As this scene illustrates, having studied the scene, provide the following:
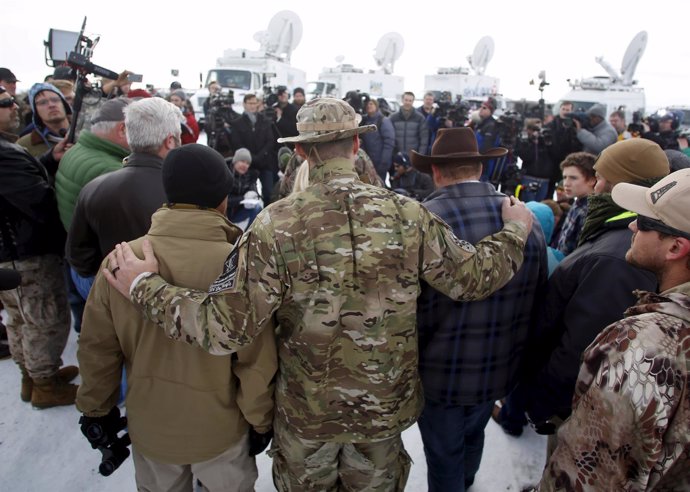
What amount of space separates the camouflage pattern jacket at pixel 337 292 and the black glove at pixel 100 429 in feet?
1.93

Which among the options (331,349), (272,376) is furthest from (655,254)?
(272,376)

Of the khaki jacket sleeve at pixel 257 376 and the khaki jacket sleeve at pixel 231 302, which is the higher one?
the khaki jacket sleeve at pixel 231 302

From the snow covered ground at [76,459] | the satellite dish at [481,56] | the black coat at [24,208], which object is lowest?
the snow covered ground at [76,459]

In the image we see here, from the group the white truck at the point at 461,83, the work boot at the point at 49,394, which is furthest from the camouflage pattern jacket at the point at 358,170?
the white truck at the point at 461,83

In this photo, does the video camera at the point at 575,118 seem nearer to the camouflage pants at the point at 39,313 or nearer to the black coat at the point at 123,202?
the black coat at the point at 123,202

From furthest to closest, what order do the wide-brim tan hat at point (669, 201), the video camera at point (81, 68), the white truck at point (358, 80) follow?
1. the white truck at point (358, 80)
2. the video camera at point (81, 68)
3. the wide-brim tan hat at point (669, 201)

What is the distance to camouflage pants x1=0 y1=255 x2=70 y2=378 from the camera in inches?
104

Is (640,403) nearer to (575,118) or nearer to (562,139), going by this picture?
(562,139)

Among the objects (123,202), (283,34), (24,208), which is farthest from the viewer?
(283,34)

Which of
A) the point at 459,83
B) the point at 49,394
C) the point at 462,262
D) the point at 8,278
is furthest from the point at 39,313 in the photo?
the point at 459,83

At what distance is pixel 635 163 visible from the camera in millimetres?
1918

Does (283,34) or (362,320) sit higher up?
(283,34)

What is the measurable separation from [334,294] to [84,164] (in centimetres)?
177

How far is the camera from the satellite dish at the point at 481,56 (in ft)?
94.3
